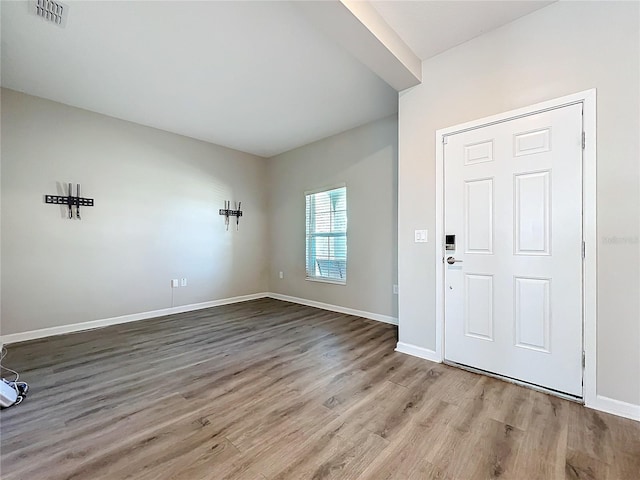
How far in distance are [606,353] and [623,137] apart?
4.55 ft

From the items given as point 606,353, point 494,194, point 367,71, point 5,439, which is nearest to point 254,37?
point 367,71

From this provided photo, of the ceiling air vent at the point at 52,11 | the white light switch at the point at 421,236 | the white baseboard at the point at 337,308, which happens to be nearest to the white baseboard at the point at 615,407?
the white light switch at the point at 421,236

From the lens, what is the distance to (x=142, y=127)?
161 inches

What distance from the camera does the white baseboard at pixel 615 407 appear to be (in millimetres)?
1686

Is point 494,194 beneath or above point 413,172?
beneath

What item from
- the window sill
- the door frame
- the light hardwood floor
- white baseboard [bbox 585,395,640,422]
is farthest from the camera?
the window sill

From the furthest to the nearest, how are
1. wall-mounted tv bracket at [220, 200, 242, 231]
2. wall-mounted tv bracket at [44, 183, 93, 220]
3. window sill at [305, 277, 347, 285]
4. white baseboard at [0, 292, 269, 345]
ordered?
1. wall-mounted tv bracket at [220, 200, 242, 231]
2. window sill at [305, 277, 347, 285]
3. wall-mounted tv bracket at [44, 183, 93, 220]
4. white baseboard at [0, 292, 269, 345]

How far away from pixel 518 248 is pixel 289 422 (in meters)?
2.08

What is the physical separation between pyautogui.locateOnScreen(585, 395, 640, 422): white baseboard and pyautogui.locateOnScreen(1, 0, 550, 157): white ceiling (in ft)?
9.10

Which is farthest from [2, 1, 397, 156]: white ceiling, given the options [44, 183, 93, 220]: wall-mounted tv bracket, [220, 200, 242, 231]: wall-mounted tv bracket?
[220, 200, 242, 231]: wall-mounted tv bracket

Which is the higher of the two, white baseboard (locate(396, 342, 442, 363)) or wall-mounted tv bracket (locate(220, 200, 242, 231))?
wall-mounted tv bracket (locate(220, 200, 242, 231))

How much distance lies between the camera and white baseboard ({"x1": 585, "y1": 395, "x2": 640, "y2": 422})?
5.53 feet

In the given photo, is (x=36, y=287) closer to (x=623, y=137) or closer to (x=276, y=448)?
(x=276, y=448)

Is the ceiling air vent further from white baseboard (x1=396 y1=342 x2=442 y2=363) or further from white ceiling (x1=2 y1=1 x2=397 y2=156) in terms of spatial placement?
white baseboard (x1=396 y1=342 x2=442 y2=363)
